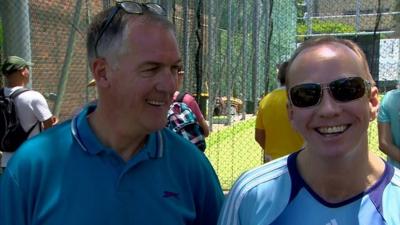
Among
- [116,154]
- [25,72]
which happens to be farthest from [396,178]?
[25,72]

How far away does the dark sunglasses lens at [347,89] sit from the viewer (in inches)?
60.1

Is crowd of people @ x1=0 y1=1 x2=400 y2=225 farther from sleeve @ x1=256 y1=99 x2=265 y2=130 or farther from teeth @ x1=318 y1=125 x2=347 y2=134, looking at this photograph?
sleeve @ x1=256 y1=99 x2=265 y2=130

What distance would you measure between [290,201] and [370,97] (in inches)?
15.6

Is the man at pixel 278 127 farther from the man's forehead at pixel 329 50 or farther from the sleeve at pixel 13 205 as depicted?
the sleeve at pixel 13 205

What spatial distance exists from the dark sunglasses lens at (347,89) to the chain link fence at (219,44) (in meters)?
4.21

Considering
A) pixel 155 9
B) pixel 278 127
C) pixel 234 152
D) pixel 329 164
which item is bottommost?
pixel 234 152

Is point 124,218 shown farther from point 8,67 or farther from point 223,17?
point 223,17

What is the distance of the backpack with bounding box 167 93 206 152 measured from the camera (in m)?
3.86

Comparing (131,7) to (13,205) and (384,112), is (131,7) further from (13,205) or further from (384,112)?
(384,112)

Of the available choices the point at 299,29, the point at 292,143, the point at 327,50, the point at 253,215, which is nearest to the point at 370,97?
the point at 327,50

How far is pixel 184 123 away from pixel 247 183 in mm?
2289

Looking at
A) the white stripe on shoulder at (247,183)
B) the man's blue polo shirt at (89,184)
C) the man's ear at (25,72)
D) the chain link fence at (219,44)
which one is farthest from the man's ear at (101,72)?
the chain link fence at (219,44)

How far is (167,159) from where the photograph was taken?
5.95ft

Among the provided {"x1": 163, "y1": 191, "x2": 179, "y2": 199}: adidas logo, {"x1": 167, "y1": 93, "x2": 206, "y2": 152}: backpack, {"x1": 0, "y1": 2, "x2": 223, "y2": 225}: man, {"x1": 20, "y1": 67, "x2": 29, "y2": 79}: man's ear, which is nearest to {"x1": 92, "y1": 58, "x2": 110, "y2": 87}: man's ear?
{"x1": 0, "y1": 2, "x2": 223, "y2": 225}: man
